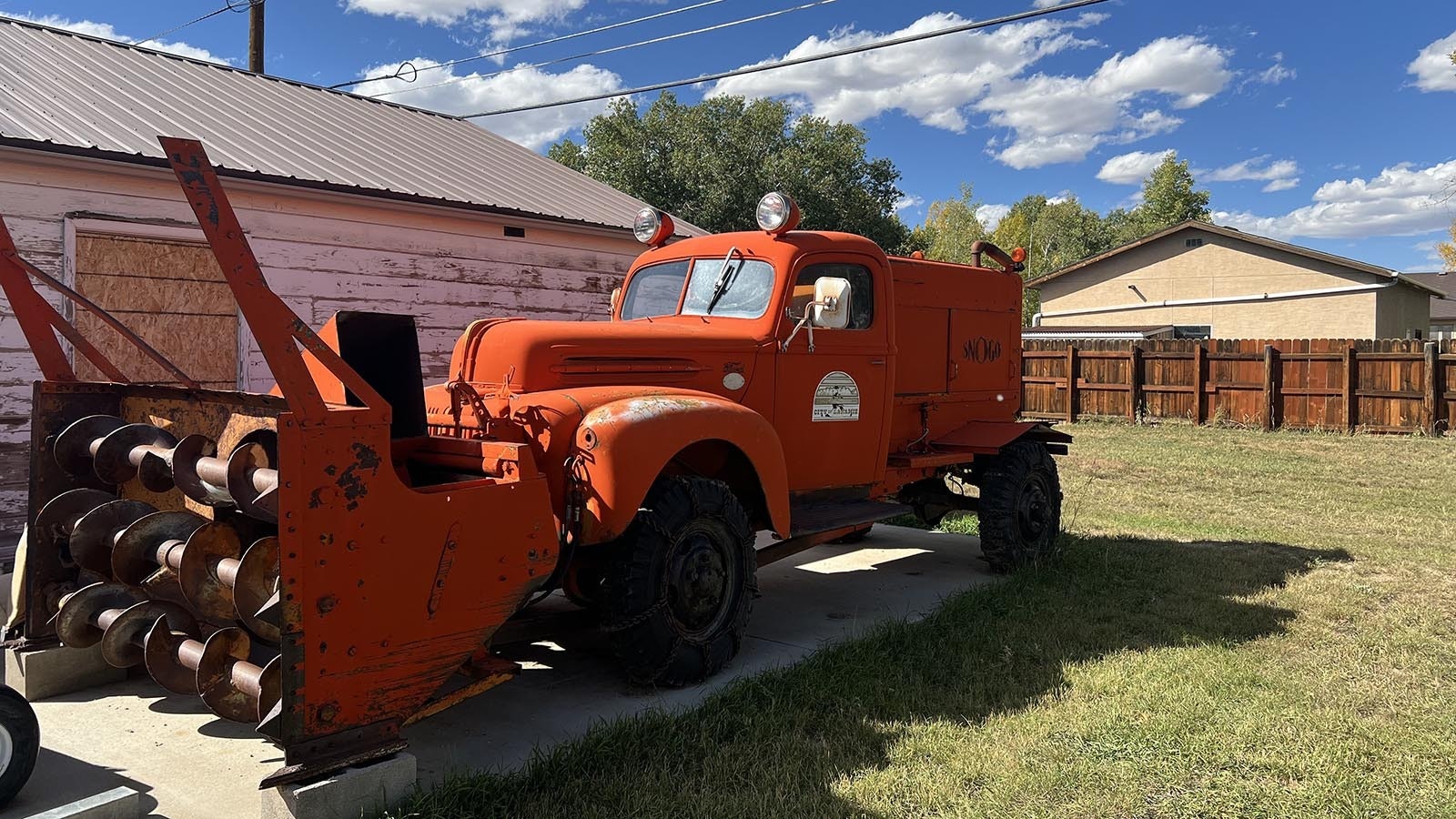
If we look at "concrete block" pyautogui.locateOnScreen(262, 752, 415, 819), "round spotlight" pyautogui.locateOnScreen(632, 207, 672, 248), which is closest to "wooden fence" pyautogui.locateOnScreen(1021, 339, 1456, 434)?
"round spotlight" pyautogui.locateOnScreen(632, 207, 672, 248)

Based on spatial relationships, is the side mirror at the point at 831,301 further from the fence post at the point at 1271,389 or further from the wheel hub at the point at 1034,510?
the fence post at the point at 1271,389

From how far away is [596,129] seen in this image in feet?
147

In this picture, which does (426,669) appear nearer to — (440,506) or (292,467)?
(440,506)

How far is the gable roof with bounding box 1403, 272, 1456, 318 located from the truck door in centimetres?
4113

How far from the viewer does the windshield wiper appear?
576 cm

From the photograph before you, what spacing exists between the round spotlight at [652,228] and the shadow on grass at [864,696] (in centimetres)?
298

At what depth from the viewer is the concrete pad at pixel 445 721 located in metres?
3.60

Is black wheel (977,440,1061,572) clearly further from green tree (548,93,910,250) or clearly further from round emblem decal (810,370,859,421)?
green tree (548,93,910,250)

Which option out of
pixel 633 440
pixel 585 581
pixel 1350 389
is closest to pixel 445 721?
pixel 585 581

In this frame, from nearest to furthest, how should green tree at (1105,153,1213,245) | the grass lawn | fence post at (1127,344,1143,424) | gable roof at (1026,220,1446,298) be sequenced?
the grass lawn, fence post at (1127,344,1143,424), gable roof at (1026,220,1446,298), green tree at (1105,153,1213,245)

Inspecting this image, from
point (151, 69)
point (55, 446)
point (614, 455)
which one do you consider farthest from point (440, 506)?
point (151, 69)

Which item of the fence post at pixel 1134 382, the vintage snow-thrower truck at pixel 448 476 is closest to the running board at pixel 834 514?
the vintage snow-thrower truck at pixel 448 476

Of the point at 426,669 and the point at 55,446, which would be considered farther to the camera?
A: the point at 55,446

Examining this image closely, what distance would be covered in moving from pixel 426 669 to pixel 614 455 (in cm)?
115
